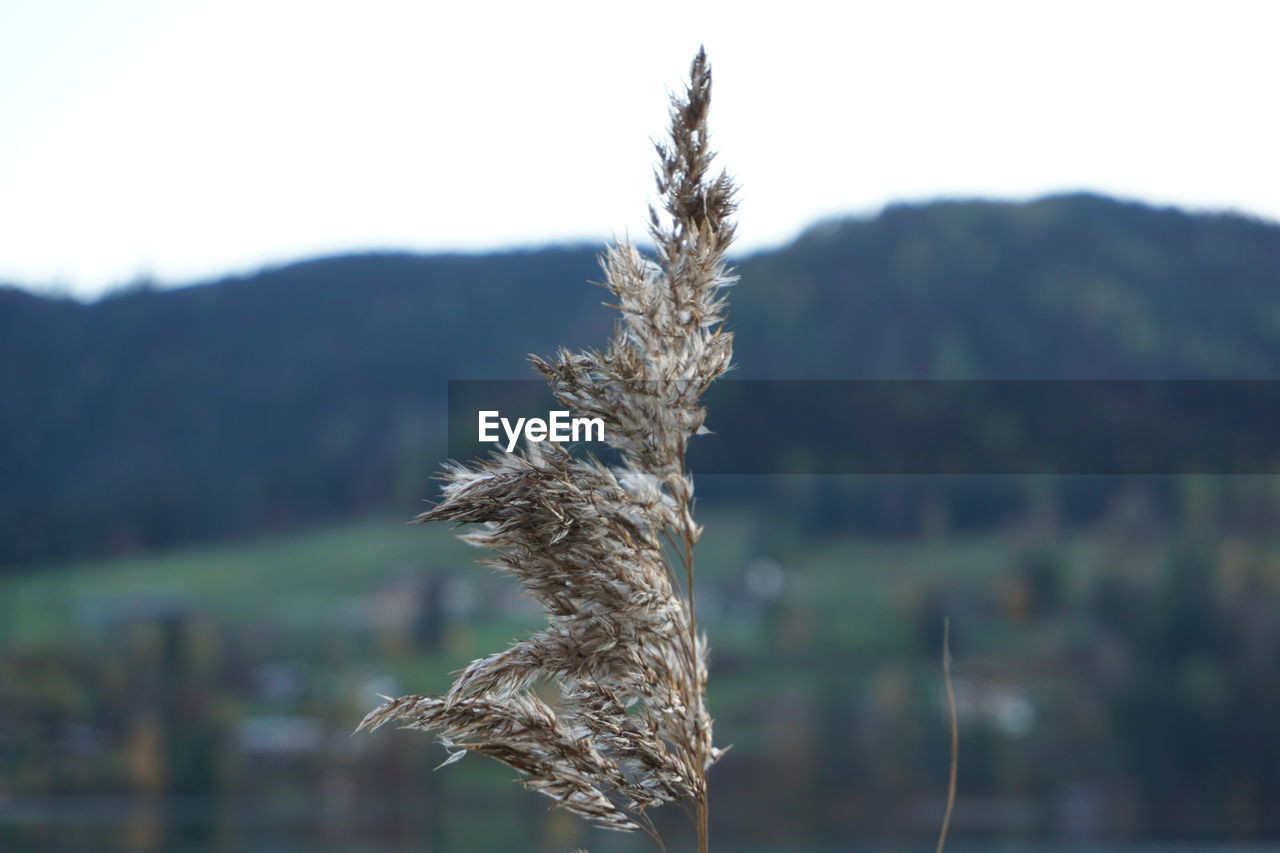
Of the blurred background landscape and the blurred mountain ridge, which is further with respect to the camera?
the blurred mountain ridge

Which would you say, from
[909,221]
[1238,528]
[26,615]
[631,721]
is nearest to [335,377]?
[26,615]

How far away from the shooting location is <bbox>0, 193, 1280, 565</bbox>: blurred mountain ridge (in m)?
69.1

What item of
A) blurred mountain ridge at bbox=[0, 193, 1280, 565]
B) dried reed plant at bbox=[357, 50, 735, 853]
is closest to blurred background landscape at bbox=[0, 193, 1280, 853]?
blurred mountain ridge at bbox=[0, 193, 1280, 565]

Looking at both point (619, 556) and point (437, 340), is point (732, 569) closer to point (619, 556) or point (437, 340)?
point (437, 340)

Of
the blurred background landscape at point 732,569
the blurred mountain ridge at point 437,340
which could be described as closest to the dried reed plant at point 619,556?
the blurred background landscape at point 732,569

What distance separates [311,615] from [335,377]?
1827cm

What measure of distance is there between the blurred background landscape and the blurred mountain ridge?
314 millimetres

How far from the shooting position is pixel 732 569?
81125mm

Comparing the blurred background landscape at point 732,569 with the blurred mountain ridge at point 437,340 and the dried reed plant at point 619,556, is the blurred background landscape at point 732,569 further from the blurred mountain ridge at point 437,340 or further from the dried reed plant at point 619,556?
the dried reed plant at point 619,556

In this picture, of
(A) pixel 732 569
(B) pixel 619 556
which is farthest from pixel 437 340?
(B) pixel 619 556

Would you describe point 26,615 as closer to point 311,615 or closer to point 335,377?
point 311,615

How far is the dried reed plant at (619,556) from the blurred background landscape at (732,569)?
53.1m

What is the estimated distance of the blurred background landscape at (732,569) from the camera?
6253cm

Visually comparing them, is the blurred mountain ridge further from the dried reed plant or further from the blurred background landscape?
the dried reed plant
